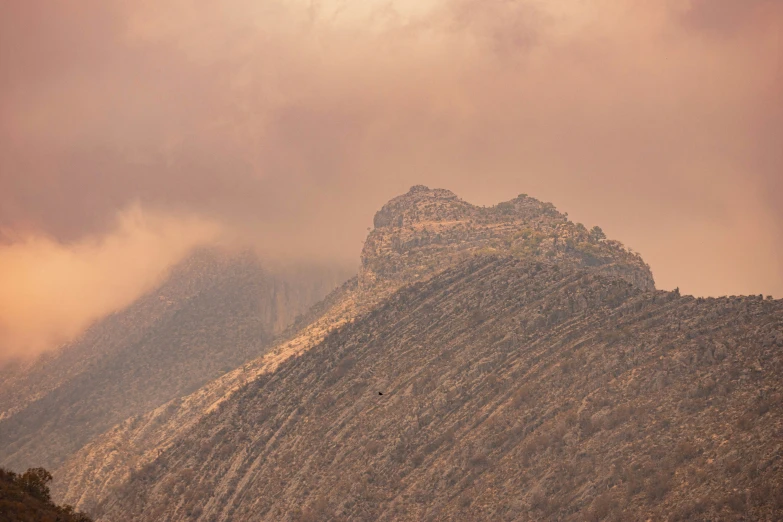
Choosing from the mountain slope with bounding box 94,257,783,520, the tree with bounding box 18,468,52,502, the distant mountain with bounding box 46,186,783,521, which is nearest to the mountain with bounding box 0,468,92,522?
the tree with bounding box 18,468,52,502

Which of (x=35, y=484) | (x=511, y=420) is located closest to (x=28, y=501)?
(x=35, y=484)

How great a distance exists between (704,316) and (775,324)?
12460 mm

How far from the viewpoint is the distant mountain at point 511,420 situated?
134 m

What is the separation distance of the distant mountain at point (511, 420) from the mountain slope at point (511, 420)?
28 cm

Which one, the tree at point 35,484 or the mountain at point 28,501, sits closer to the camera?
the mountain at point 28,501

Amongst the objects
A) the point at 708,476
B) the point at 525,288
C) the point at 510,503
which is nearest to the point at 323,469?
the point at 510,503

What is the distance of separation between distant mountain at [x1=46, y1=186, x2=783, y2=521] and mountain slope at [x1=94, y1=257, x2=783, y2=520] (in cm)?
28

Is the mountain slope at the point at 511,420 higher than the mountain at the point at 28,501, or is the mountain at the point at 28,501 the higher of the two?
the mountain slope at the point at 511,420

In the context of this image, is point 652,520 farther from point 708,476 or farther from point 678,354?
point 678,354

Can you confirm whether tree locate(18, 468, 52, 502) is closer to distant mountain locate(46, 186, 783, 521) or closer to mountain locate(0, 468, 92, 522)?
mountain locate(0, 468, 92, 522)

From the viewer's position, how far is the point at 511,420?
158 meters

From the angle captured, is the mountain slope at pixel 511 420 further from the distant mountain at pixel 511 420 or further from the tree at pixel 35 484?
the tree at pixel 35 484

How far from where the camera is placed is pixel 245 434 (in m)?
183

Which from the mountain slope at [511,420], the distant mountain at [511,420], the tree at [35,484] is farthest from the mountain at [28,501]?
the mountain slope at [511,420]
